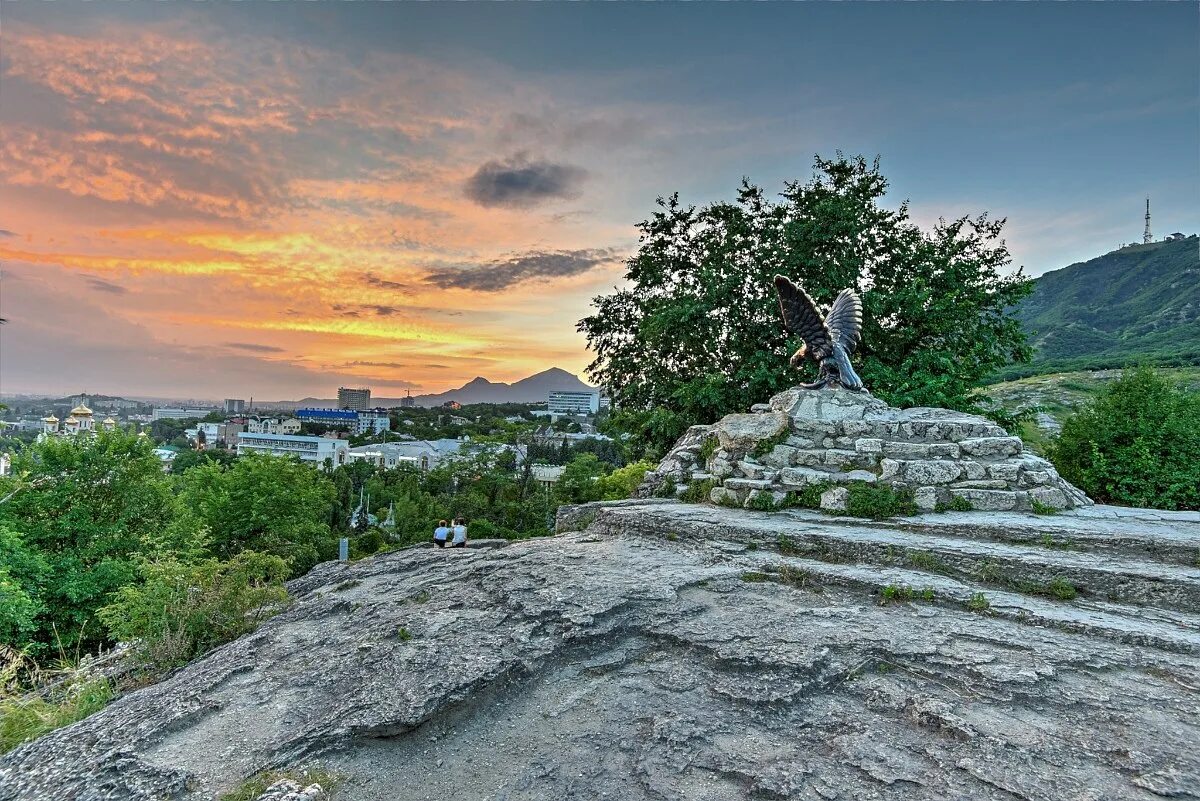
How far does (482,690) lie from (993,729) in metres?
3.13

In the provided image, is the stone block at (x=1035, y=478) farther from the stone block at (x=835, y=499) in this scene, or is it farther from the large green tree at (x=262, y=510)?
the large green tree at (x=262, y=510)

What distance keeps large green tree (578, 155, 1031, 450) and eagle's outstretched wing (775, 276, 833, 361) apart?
281cm

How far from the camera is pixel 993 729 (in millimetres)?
3191

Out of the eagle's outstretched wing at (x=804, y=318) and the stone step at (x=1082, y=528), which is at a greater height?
the eagle's outstretched wing at (x=804, y=318)

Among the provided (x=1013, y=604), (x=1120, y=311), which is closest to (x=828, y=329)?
(x=1013, y=604)

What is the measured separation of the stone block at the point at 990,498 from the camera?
766 centimetres

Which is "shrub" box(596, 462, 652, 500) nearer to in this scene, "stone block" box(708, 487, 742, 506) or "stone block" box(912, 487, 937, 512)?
"stone block" box(708, 487, 742, 506)

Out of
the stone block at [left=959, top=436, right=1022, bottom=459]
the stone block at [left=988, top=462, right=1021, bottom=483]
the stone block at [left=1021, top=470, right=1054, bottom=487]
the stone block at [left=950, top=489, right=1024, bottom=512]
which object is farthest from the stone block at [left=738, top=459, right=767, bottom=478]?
the stone block at [left=1021, top=470, right=1054, bottom=487]

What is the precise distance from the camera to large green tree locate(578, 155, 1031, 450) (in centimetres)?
1330

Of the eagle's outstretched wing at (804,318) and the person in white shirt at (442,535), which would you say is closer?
the eagle's outstretched wing at (804,318)

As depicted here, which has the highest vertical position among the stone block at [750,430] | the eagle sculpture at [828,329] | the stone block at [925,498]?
the eagle sculpture at [828,329]

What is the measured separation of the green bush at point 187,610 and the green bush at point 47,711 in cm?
61

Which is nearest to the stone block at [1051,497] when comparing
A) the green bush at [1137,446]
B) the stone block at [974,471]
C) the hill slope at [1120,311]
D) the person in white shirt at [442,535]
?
the stone block at [974,471]

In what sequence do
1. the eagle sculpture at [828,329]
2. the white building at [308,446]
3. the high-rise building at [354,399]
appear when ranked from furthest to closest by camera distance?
1. the high-rise building at [354,399]
2. the white building at [308,446]
3. the eagle sculpture at [828,329]
